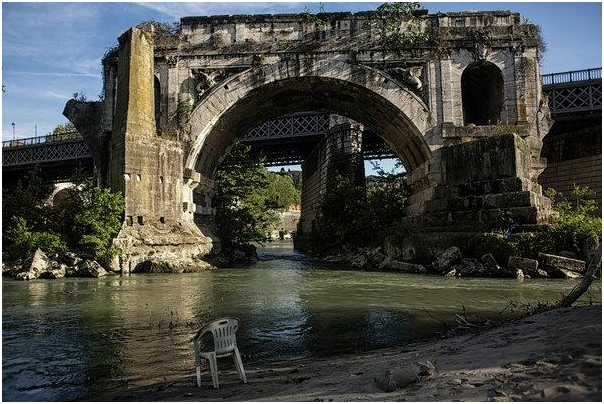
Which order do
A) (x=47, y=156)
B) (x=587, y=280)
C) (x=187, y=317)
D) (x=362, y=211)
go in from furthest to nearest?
1. (x=47, y=156)
2. (x=362, y=211)
3. (x=187, y=317)
4. (x=587, y=280)

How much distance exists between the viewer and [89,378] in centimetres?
413

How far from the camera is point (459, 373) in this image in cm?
311

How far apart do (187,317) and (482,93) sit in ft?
53.2

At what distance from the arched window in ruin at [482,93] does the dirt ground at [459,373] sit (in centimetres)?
1447

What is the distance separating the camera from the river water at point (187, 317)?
442 centimetres

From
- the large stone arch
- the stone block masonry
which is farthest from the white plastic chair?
the large stone arch

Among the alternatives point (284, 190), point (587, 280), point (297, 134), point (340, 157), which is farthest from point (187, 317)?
point (284, 190)

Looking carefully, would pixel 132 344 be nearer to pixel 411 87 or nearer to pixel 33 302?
pixel 33 302

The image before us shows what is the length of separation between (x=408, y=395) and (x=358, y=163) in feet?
85.9

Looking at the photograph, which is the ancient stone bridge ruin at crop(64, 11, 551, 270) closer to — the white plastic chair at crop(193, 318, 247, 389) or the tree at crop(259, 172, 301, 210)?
the white plastic chair at crop(193, 318, 247, 389)

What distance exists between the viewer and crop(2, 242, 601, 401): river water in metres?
4.42

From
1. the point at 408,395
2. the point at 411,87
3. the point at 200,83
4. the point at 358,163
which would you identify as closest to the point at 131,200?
the point at 200,83

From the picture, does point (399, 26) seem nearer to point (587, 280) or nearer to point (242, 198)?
point (242, 198)

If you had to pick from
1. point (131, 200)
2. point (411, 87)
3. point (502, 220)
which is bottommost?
point (502, 220)
